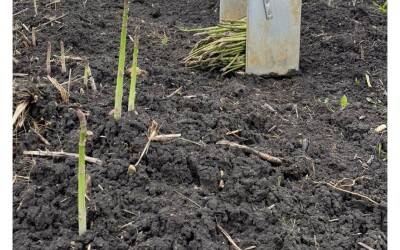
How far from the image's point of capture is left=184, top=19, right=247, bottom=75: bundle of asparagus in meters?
3.35

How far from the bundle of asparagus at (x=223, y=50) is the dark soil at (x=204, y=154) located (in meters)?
0.07

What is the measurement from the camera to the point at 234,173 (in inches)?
88.0

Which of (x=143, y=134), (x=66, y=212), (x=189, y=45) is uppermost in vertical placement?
(x=189, y=45)

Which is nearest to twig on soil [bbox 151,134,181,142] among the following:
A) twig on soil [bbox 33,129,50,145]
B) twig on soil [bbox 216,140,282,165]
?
twig on soil [bbox 216,140,282,165]

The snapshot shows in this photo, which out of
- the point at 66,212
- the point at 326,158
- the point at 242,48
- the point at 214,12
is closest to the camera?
the point at 66,212

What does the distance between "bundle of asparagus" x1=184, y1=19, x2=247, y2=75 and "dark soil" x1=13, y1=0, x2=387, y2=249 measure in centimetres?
7

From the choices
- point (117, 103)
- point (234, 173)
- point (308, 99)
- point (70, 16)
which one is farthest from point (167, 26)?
point (234, 173)

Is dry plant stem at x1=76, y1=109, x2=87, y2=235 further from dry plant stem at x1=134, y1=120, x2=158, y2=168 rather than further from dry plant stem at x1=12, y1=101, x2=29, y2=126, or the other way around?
dry plant stem at x1=12, y1=101, x2=29, y2=126

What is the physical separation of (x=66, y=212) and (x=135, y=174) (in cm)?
29

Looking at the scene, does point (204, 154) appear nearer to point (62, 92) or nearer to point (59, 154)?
point (59, 154)

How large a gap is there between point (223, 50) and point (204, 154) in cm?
124

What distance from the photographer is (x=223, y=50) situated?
3.41 meters

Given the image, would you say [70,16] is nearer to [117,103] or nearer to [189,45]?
[189,45]

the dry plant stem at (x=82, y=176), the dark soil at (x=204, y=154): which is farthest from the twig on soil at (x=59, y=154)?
the dry plant stem at (x=82, y=176)
